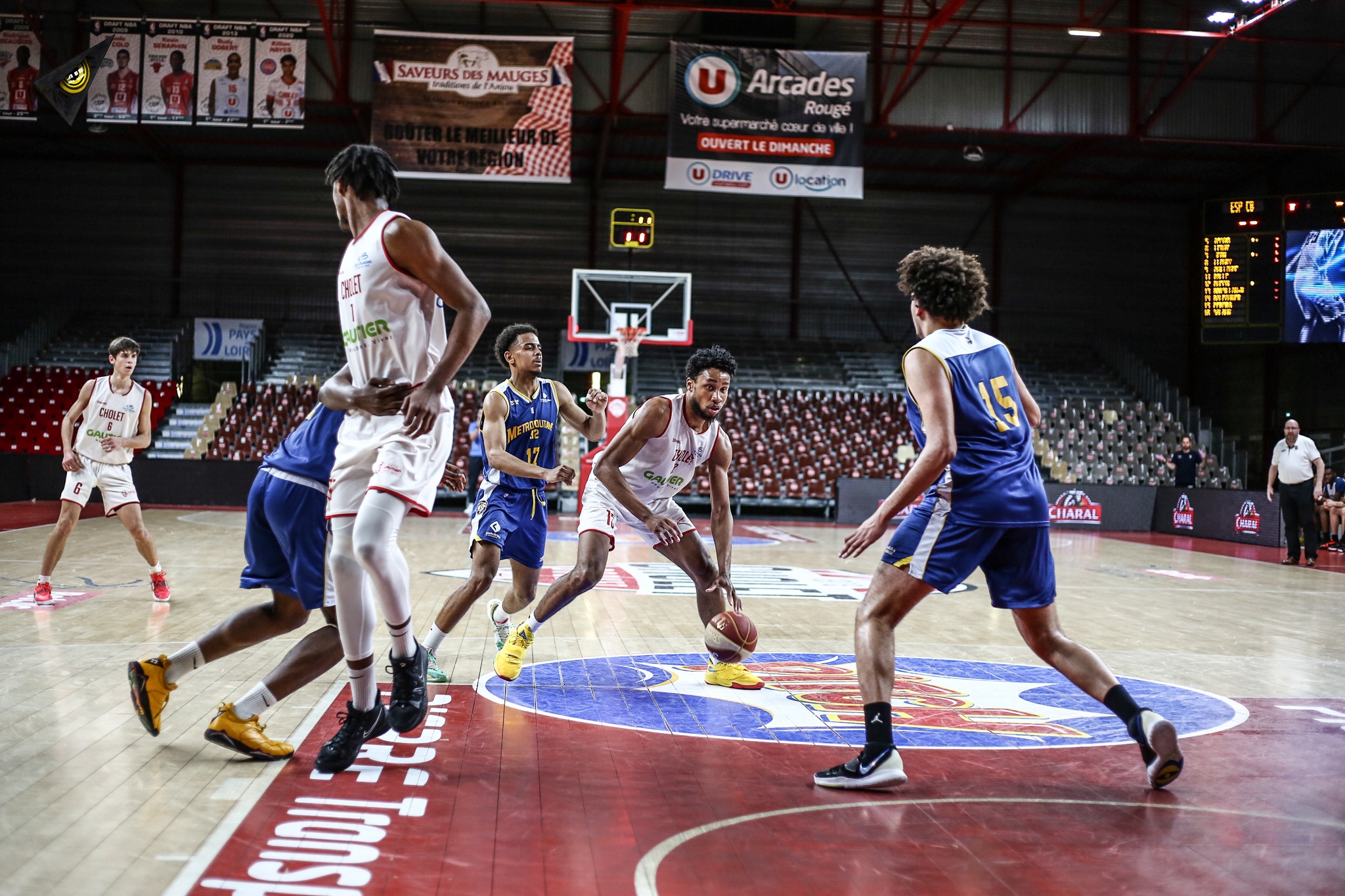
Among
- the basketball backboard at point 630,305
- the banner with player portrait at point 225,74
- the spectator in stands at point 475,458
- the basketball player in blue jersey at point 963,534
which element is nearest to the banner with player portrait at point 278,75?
the banner with player portrait at point 225,74

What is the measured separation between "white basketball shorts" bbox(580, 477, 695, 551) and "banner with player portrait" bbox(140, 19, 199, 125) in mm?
14675

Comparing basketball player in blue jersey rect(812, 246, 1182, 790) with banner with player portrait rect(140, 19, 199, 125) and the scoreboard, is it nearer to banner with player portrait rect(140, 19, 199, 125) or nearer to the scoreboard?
the scoreboard

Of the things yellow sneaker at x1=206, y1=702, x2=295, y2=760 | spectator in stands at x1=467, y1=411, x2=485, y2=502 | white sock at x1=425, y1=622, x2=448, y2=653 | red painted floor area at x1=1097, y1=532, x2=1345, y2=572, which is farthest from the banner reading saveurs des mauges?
yellow sneaker at x1=206, y1=702, x2=295, y2=760

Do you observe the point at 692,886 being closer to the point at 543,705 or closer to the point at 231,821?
the point at 231,821

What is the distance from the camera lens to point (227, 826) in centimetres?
291

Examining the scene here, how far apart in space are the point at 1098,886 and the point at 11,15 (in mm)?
20110

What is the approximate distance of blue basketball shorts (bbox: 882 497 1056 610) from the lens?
3.54 m

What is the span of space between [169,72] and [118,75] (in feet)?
2.93

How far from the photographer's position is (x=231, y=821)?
2949 millimetres

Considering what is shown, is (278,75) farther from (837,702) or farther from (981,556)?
(981,556)

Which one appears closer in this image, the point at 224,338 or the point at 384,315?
the point at 384,315

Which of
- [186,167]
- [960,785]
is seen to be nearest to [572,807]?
[960,785]

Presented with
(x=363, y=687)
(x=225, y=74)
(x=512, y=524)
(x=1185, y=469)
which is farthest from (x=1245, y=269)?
(x=363, y=687)

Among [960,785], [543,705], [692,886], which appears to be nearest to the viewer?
[692,886]
